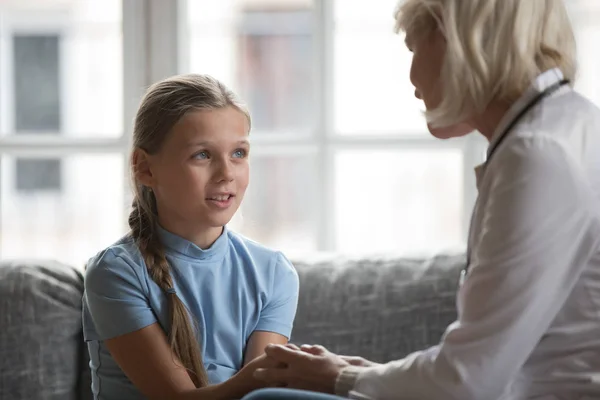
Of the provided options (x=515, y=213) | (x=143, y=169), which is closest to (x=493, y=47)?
(x=515, y=213)

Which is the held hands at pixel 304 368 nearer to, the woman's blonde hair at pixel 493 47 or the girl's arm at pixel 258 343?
the girl's arm at pixel 258 343

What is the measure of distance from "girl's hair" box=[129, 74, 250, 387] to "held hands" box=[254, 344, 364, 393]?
24 cm

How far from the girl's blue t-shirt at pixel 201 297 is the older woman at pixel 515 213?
19.4 inches

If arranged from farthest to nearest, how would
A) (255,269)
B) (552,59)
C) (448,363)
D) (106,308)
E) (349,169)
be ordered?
1. (349,169)
2. (255,269)
3. (106,308)
4. (552,59)
5. (448,363)

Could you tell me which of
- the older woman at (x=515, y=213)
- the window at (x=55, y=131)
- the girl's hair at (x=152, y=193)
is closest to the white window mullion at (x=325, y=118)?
the window at (x=55, y=131)

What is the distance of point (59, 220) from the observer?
2.91 m

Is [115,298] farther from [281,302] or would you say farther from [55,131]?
[55,131]

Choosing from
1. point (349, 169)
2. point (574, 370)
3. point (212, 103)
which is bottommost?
point (574, 370)

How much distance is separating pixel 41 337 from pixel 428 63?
1281 millimetres

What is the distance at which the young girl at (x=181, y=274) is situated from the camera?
1.82 metres

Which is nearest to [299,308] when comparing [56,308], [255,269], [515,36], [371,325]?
[371,325]

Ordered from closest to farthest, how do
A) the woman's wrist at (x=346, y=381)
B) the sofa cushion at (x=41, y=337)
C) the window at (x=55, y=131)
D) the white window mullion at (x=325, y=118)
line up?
the woman's wrist at (x=346, y=381) < the sofa cushion at (x=41, y=337) < the white window mullion at (x=325, y=118) < the window at (x=55, y=131)

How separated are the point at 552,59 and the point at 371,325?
3.56 ft

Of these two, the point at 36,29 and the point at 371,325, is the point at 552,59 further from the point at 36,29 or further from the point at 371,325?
the point at 36,29
